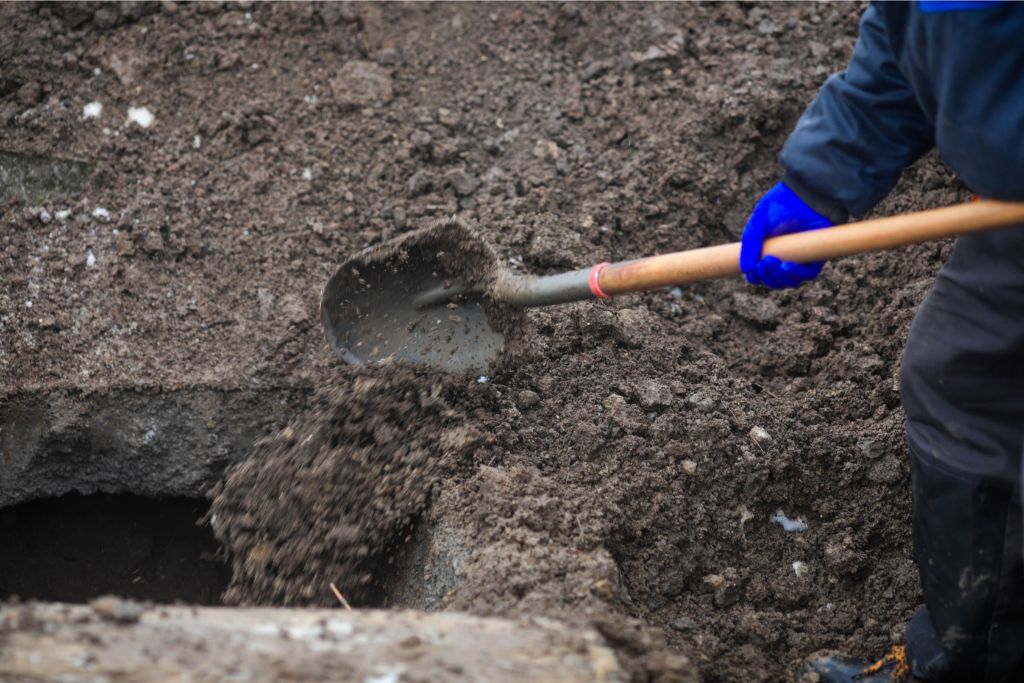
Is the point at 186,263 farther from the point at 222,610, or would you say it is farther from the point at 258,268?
the point at 222,610

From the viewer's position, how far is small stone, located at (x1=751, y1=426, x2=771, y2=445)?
2.77 metres

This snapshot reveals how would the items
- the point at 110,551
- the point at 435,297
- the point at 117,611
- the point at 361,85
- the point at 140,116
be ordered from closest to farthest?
the point at 117,611 → the point at 435,297 → the point at 110,551 → the point at 140,116 → the point at 361,85

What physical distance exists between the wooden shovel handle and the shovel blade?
59 centimetres

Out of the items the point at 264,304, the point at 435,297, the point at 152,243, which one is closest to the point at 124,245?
the point at 152,243

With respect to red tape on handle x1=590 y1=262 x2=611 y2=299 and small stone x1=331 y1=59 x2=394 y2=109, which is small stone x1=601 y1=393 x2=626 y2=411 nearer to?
red tape on handle x1=590 y1=262 x2=611 y2=299

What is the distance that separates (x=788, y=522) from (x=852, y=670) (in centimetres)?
46

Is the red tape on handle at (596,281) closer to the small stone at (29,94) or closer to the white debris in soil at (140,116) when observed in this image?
the white debris in soil at (140,116)

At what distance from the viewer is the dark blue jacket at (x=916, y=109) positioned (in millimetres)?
1756

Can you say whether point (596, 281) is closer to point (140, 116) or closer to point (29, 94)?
point (140, 116)

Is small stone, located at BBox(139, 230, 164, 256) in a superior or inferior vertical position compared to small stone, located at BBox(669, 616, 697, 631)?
superior

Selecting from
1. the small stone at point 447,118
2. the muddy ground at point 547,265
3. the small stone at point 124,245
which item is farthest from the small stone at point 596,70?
the small stone at point 124,245

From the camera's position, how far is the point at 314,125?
12.3 ft

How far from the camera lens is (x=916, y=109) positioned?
7.03 ft

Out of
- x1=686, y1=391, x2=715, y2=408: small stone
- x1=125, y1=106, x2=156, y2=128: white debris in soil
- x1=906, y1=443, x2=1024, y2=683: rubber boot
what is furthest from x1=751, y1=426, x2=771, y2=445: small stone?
x1=125, y1=106, x2=156, y2=128: white debris in soil
